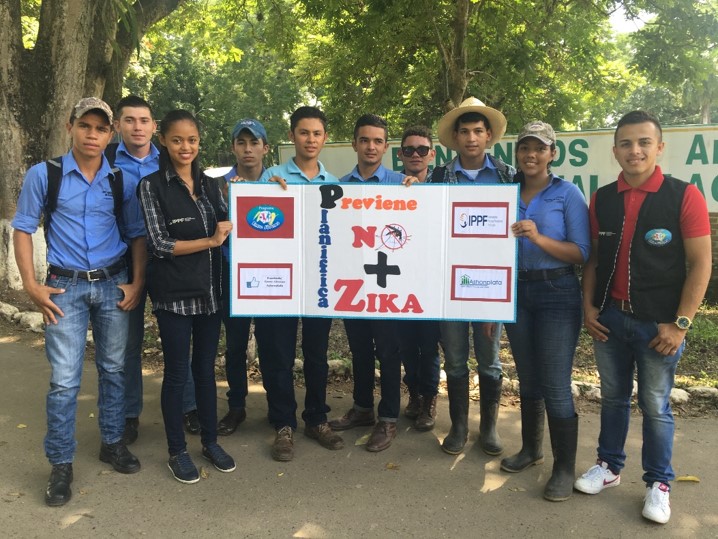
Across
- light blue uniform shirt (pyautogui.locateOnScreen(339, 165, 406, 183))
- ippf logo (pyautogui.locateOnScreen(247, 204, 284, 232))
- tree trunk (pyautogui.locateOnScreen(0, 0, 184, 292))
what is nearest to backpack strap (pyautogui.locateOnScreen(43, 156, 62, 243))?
ippf logo (pyautogui.locateOnScreen(247, 204, 284, 232))

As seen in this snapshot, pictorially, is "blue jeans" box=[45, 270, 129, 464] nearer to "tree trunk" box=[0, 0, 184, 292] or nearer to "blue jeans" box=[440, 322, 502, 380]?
"blue jeans" box=[440, 322, 502, 380]

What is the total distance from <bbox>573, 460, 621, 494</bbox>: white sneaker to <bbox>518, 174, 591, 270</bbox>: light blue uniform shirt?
122 centimetres

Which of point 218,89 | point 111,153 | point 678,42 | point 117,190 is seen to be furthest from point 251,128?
point 218,89

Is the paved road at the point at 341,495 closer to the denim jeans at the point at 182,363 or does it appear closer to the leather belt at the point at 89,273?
the denim jeans at the point at 182,363

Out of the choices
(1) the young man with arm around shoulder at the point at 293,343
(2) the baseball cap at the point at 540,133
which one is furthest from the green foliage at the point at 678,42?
(1) the young man with arm around shoulder at the point at 293,343

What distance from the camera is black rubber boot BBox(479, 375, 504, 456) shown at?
4000 mm

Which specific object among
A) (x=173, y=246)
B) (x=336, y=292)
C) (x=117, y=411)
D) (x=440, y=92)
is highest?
(x=440, y=92)

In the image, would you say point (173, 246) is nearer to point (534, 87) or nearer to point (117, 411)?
point (117, 411)

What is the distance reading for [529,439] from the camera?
3.80 metres

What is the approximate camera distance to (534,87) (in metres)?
9.33

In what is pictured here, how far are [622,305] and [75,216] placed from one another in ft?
10.1

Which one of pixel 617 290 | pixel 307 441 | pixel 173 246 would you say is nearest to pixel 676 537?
pixel 617 290

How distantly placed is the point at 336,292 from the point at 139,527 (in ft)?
5.69

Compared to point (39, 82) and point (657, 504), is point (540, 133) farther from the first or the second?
point (39, 82)
